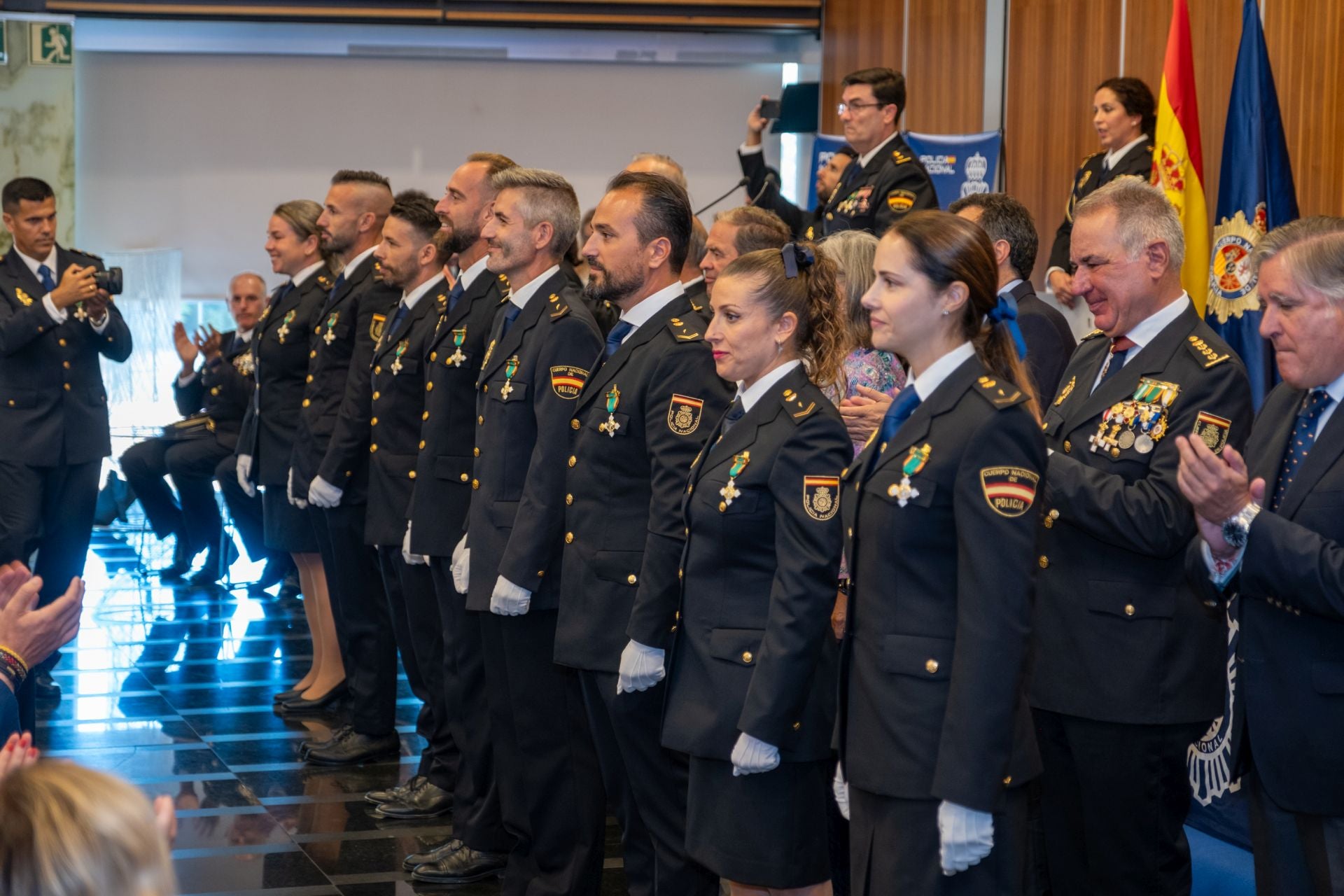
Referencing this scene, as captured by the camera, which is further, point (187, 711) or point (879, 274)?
point (187, 711)

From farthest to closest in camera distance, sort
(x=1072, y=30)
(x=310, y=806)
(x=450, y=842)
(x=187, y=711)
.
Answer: (x=1072, y=30) → (x=187, y=711) → (x=310, y=806) → (x=450, y=842)

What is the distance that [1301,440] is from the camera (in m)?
2.39

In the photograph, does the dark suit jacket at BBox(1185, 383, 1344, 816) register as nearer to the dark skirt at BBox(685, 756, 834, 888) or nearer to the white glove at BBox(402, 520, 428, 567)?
the dark skirt at BBox(685, 756, 834, 888)

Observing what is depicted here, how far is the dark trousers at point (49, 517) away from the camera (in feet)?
17.8

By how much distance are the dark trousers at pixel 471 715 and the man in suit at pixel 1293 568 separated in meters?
1.95

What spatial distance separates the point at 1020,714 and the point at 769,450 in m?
0.62

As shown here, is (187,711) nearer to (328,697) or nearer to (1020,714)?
(328,697)

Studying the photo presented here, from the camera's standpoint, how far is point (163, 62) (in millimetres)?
9648

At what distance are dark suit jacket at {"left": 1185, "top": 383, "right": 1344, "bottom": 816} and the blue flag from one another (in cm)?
259

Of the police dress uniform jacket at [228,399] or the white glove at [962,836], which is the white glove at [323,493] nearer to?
the police dress uniform jacket at [228,399]

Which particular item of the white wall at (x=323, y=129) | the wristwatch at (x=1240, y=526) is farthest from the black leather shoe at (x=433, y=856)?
the white wall at (x=323, y=129)

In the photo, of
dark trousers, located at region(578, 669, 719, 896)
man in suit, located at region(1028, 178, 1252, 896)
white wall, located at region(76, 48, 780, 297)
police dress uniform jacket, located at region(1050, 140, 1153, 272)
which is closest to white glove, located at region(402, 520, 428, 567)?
dark trousers, located at region(578, 669, 719, 896)

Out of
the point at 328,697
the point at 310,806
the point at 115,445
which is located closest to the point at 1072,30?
the point at 328,697

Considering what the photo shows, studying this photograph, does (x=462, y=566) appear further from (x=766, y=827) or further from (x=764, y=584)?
(x=766, y=827)
